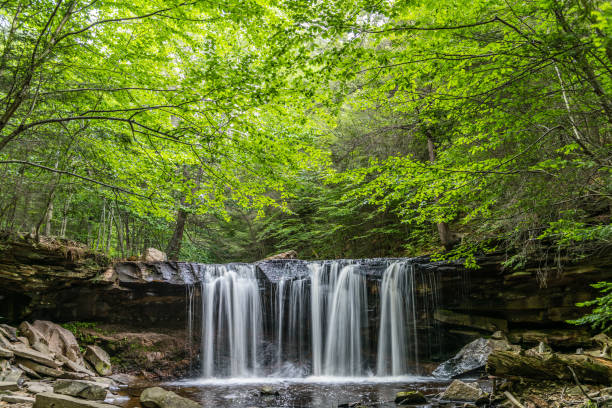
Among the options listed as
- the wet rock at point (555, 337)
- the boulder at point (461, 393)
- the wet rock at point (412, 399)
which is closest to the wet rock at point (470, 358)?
the wet rock at point (555, 337)

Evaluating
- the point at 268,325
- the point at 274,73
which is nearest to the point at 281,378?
the point at 268,325

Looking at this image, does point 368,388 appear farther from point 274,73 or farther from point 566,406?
point 274,73

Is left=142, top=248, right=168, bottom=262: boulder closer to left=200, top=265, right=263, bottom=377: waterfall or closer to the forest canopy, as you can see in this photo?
left=200, top=265, right=263, bottom=377: waterfall

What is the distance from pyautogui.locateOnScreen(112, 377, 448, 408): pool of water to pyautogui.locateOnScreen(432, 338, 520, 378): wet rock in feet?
1.53

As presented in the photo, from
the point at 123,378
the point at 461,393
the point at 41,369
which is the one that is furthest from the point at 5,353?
the point at 461,393

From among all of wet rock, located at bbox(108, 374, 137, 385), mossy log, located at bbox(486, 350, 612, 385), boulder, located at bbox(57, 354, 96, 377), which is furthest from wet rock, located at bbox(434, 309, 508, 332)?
boulder, located at bbox(57, 354, 96, 377)

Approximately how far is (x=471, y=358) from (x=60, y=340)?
993 cm

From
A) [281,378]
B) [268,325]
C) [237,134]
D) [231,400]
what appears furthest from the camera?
[268,325]

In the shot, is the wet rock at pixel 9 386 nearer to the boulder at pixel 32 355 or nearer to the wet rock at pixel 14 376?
the wet rock at pixel 14 376

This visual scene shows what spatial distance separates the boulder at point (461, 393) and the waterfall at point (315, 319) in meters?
3.35

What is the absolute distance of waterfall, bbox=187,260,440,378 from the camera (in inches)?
401

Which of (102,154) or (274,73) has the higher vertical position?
(274,73)

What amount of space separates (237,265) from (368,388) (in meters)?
5.44

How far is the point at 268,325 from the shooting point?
36.5 feet
